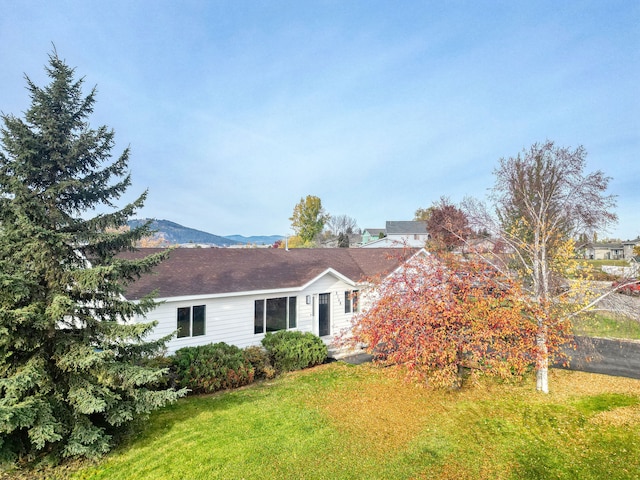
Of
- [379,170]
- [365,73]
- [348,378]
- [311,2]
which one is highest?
[311,2]

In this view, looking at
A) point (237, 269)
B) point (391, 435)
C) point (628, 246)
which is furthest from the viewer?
point (628, 246)

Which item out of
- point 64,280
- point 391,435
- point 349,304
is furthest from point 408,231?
point 64,280

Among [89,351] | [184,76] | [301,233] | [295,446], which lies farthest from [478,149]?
[301,233]

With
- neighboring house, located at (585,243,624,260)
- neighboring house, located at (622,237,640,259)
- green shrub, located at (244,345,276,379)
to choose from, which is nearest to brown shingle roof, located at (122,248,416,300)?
green shrub, located at (244,345,276,379)

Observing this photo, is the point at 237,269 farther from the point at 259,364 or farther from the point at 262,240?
the point at 262,240

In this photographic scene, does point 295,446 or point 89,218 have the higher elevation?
point 89,218

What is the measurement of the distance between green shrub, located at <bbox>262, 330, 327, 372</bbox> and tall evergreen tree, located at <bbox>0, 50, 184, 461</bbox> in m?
5.43

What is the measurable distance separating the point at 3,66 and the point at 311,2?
1428 centimetres

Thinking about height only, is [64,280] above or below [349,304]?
above

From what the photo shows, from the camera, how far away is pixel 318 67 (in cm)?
2252

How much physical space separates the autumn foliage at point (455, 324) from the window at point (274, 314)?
577 cm

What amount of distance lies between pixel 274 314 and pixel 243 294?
2.00m

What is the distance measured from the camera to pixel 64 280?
613cm

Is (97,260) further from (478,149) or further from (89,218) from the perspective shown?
(478,149)
